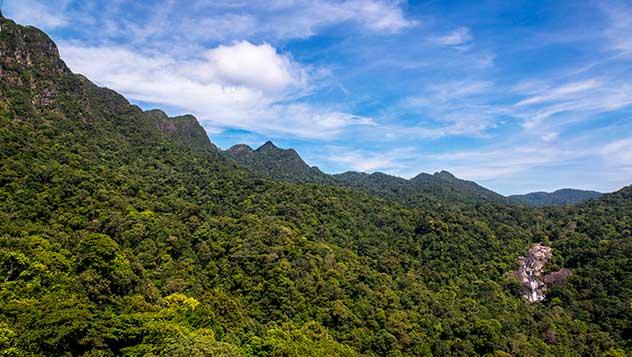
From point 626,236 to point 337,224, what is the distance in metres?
55.2

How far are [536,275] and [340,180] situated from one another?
10751 centimetres

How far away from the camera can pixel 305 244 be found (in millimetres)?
54500

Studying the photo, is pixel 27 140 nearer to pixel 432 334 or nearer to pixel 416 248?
pixel 432 334

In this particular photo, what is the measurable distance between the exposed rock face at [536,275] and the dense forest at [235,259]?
5.07ft

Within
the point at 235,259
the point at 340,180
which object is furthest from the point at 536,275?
the point at 340,180

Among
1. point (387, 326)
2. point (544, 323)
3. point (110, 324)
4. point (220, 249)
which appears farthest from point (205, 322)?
point (544, 323)

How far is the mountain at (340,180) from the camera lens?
130625 millimetres

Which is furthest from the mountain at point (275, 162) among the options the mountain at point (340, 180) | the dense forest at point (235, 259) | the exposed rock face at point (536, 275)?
the exposed rock face at point (536, 275)

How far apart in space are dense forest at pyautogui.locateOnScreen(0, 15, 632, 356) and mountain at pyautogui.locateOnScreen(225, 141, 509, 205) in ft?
121

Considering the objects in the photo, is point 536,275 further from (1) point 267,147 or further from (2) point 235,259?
(1) point 267,147

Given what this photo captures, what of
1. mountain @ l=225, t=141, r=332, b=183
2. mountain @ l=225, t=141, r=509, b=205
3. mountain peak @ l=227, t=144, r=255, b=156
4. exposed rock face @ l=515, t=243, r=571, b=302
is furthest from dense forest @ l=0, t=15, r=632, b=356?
mountain peak @ l=227, t=144, r=255, b=156

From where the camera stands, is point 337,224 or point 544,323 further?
point 337,224

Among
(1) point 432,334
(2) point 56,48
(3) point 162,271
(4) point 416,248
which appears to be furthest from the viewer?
(2) point 56,48

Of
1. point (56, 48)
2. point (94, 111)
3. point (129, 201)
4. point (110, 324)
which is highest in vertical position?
point (56, 48)
